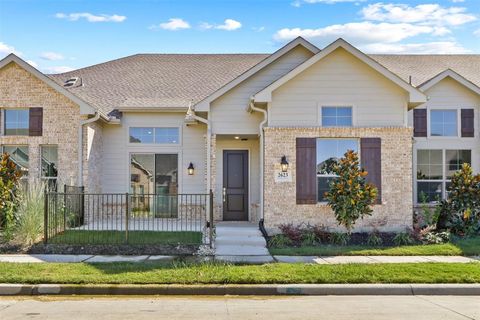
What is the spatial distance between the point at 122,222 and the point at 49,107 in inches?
167

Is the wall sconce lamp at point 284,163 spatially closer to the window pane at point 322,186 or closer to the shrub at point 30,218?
the window pane at point 322,186

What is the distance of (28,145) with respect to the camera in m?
15.2

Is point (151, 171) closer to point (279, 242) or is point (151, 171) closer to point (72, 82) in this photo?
point (72, 82)

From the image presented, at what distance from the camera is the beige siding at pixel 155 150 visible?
53.6 feet

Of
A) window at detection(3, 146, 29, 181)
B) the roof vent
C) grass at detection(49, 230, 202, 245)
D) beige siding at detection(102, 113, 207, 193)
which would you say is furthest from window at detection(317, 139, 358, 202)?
the roof vent

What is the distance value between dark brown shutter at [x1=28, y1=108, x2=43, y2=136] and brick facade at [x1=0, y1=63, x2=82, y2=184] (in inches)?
4.9

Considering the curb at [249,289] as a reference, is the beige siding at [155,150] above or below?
above

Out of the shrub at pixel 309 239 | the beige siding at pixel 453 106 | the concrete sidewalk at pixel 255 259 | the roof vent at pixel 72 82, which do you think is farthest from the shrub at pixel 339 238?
the roof vent at pixel 72 82

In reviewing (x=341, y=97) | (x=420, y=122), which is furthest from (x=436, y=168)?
(x=341, y=97)

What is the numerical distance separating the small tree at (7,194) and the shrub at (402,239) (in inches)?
383

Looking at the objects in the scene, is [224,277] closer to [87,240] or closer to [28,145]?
[87,240]

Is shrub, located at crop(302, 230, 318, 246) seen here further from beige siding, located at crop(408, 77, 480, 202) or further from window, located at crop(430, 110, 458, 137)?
window, located at crop(430, 110, 458, 137)

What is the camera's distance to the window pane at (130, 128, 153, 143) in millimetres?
16406

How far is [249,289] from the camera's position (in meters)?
8.06
